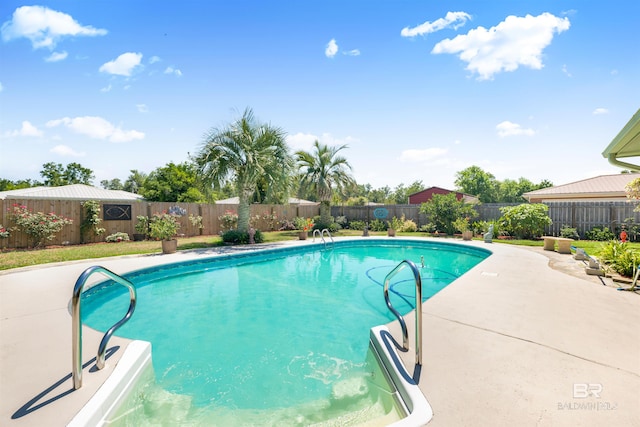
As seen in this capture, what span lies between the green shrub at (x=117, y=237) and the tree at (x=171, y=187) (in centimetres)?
1369

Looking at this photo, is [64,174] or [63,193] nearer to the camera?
[63,193]

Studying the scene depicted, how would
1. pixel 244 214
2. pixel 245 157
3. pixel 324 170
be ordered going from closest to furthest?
1. pixel 245 157
2. pixel 244 214
3. pixel 324 170

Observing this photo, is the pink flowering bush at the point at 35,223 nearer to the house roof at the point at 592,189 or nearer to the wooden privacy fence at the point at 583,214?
the wooden privacy fence at the point at 583,214

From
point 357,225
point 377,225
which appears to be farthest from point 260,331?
point 357,225

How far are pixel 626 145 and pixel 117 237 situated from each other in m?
16.1

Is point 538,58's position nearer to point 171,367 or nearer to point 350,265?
point 350,265

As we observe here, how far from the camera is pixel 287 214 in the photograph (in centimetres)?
1969

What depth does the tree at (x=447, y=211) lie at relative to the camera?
612 inches

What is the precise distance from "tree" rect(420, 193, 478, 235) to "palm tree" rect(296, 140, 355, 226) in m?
5.02

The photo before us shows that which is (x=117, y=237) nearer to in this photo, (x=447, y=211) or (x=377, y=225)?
(x=377, y=225)

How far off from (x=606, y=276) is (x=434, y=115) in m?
9.80

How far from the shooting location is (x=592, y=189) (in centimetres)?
1565

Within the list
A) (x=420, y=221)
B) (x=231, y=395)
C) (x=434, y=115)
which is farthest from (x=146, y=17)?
(x=420, y=221)

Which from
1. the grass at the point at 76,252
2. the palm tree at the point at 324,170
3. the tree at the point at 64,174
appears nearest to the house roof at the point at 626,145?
the grass at the point at 76,252
